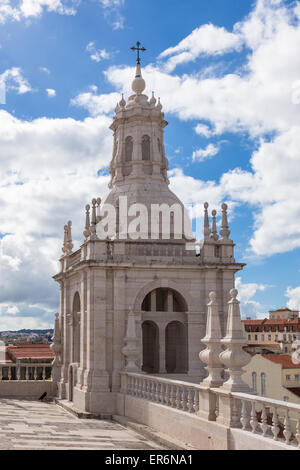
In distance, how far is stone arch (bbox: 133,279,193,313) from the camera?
21.6 m

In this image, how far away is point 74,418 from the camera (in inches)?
811

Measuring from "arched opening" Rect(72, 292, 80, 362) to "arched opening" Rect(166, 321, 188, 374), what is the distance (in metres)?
3.93

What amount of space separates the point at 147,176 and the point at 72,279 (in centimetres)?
556

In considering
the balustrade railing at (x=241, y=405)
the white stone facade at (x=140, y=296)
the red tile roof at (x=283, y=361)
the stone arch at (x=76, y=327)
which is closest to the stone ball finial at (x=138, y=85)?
the white stone facade at (x=140, y=296)

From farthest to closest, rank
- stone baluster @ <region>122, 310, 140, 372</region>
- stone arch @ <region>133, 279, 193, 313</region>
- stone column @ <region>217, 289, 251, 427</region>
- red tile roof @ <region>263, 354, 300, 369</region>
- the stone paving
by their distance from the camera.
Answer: red tile roof @ <region>263, 354, 300, 369</region> → stone arch @ <region>133, 279, 193, 313</region> → stone baluster @ <region>122, 310, 140, 372</region> → the stone paving → stone column @ <region>217, 289, 251, 427</region>

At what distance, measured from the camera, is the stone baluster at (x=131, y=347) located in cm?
2036

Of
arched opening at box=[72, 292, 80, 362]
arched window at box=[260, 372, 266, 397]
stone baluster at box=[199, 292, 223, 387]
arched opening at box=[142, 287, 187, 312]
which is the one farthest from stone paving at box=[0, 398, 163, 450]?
arched window at box=[260, 372, 266, 397]

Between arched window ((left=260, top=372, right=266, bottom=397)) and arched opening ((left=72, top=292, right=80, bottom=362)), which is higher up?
arched opening ((left=72, top=292, right=80, bottom=362))

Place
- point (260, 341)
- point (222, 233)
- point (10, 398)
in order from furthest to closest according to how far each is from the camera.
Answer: point (260, 341), point (10, 398), point (222, 233)

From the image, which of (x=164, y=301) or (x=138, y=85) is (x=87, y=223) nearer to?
(x=164, y=301)

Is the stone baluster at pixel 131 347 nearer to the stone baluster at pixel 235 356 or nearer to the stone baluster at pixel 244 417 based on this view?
the stone baluster at pixel 235 356

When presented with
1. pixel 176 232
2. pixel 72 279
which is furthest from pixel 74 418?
pixel 176 232

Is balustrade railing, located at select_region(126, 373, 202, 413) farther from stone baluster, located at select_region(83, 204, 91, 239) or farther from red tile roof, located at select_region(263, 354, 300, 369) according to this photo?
red tile roof, located at select_region(263, 354, 300, 369)
